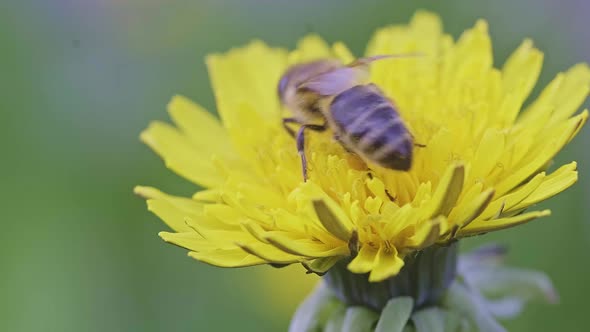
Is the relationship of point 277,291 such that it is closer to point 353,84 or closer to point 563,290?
point 563,290

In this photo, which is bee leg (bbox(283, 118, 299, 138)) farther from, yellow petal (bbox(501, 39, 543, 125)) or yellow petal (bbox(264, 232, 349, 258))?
yellow petal (bbox(501, 39, 543, 125))

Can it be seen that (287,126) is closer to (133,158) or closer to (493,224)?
(493,224)

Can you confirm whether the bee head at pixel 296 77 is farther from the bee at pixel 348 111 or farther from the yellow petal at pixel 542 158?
the yellow petal at pixel 542 158

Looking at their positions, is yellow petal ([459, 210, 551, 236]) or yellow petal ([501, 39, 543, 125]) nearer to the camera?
yellow petal ([459, 210, 551, 236])

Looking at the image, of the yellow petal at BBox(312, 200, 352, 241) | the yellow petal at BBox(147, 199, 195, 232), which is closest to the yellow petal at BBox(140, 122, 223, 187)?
the yellow petal at BBox(147, 199, 195, 232)

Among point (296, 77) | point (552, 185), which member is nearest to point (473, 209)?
point (552, 185)

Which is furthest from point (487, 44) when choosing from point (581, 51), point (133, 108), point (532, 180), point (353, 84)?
point (133, 108)
